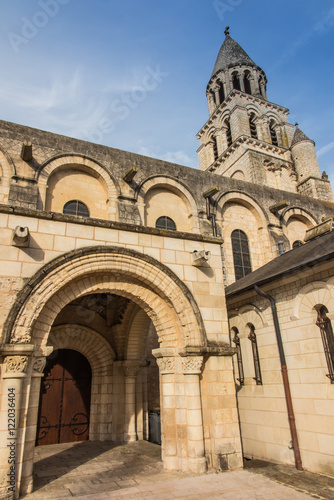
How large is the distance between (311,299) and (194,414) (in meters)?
3.47

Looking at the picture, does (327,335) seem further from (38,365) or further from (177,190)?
(177,190)

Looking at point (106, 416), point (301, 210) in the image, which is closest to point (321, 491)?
point (106, 416)

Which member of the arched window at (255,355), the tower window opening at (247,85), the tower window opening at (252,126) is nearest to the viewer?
the arched window at (255,355)

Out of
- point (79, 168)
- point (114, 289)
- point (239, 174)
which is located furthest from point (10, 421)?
point (239, 174)

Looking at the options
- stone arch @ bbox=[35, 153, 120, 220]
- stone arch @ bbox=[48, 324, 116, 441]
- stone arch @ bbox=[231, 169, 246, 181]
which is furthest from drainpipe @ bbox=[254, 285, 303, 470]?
stone arch @ bbox=[231, 169, 246, 181]

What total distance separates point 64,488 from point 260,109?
30327 millimetres

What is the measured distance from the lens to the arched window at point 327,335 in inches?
278

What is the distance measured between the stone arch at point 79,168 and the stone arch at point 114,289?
20.3 ft

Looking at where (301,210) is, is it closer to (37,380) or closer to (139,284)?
(139,284)

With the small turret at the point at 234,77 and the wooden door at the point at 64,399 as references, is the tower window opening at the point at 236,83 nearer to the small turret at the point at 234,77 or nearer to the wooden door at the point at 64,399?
the small turret at the point at 234,77

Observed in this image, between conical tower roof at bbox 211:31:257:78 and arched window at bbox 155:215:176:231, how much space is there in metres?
23.6

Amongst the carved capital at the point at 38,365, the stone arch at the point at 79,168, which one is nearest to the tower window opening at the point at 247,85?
the stone arch at the point at 79,168

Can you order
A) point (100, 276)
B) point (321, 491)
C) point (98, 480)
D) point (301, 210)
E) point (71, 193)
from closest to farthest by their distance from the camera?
point (321, 491) → point (98, 480) → point (100, 276) → point (71, 193) → point (301, 210)

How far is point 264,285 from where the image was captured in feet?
29.0
